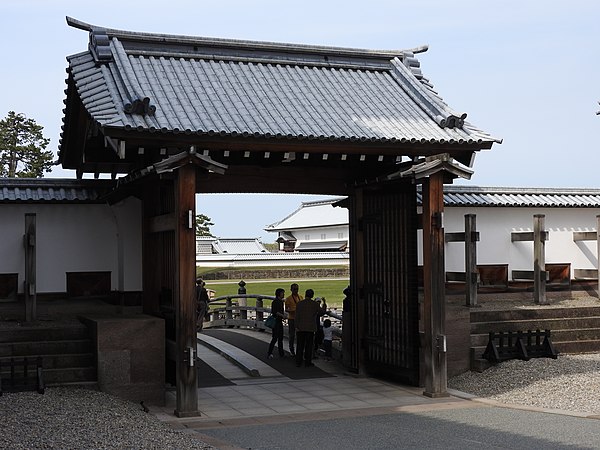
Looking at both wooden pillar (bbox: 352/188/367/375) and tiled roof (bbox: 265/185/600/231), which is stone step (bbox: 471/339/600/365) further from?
tiled roof (bbox: 265/185/600/231)

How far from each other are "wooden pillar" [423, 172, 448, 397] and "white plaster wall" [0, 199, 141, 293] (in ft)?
17.5

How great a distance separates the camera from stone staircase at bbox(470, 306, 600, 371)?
49.3ft

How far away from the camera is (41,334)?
1289 centimetres

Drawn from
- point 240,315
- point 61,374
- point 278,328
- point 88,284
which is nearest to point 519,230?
point 278,328

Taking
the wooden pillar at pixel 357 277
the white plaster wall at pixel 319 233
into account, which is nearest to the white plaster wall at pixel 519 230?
the wooden pillar at pixel 357 277

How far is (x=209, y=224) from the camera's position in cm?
6538

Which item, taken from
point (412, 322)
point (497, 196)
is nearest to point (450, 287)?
point (497, 196)

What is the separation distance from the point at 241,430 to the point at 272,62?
24.3 ft

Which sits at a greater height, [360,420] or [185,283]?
[185,283]

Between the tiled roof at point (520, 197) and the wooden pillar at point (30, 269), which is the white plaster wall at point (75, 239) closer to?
the wooden pillar at point (30, 269)

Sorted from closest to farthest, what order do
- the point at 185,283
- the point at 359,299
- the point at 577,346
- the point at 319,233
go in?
the point at 185,283, the point at 359,299, the point at 577,346, the point at 319,233

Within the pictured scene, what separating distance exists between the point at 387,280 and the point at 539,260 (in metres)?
4.22

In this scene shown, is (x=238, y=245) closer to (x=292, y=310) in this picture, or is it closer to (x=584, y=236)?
(x=292, y=310)

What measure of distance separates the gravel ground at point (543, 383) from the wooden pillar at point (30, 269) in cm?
706
